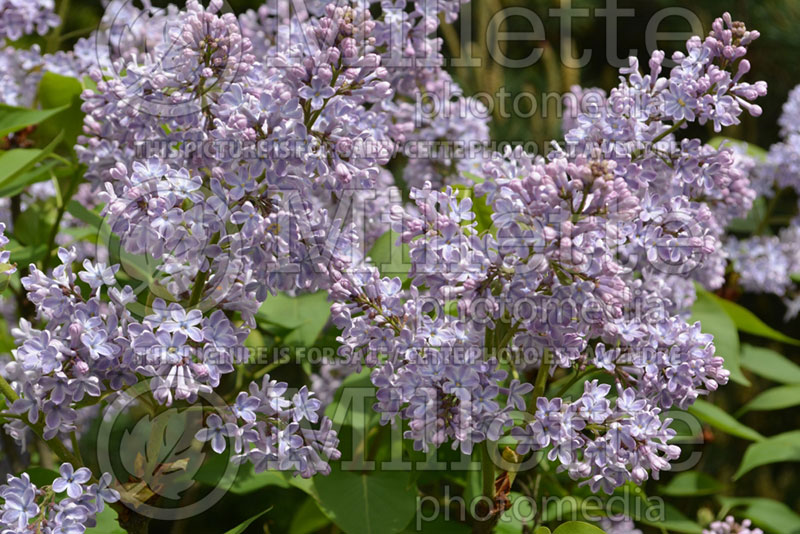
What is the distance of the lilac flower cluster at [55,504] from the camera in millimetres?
771

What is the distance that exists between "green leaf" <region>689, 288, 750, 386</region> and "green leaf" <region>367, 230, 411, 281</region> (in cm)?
43

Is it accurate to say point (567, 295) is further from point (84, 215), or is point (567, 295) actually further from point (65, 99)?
point (65, 99)

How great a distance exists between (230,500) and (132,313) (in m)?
0.72

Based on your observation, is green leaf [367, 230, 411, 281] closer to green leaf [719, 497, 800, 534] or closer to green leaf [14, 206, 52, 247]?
green leaf [14, 206, 52, 247]

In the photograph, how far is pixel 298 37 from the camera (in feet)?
3.32

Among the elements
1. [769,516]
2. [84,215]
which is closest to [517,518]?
[769,516]

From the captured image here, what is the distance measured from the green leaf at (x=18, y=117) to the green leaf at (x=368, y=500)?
2.01 feet

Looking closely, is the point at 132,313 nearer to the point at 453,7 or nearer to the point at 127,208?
the point at 127,208

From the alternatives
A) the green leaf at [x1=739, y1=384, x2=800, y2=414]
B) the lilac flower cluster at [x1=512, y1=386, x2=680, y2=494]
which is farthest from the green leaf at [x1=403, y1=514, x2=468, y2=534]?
the green leaf at [x1=739, y1=384, x2=800, y2=414]

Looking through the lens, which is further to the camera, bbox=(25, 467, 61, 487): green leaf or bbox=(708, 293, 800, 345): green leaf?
bbox=(708, 293, 800, 345): green leaf

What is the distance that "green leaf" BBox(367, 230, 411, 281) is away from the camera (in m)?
1.06

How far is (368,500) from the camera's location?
1.02m

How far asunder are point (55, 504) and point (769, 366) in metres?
1.24

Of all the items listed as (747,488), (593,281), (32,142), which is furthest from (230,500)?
(747,488)
